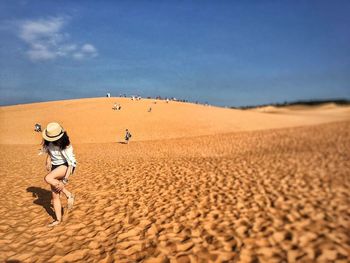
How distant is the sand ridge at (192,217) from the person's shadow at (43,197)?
0.10ft

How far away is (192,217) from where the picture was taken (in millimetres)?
6844

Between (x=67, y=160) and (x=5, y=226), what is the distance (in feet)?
7.54

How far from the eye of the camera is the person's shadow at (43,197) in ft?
26.5

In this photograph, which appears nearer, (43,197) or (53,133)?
(53,133)

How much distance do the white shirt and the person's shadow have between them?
1771 millimetres

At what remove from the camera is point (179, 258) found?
5.05 metres

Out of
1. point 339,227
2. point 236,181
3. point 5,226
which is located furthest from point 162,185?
point 339,227

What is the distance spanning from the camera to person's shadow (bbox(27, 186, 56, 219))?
26.5 ft

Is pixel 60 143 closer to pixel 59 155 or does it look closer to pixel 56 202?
pixel 59 155

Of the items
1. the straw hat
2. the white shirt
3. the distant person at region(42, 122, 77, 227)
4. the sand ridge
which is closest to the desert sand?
the sand ridge

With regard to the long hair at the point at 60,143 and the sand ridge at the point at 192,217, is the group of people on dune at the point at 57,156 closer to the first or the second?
the long hair at the point at 60,143

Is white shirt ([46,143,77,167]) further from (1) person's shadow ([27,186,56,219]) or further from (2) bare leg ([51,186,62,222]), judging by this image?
(1) person's shadow ([27,186,56,219])

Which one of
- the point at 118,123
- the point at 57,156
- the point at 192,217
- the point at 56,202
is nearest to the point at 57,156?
the point at 57,156

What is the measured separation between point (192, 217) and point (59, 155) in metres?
3.46
